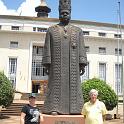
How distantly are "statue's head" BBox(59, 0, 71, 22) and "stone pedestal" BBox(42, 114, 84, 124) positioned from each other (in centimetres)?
251


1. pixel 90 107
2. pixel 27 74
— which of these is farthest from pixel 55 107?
pixel 27 74

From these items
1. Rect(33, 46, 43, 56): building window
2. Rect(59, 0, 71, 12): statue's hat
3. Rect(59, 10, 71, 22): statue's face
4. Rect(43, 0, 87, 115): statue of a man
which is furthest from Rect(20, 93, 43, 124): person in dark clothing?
Rect(33, 46, 43, 56): building window

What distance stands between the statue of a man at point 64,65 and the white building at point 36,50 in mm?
33032

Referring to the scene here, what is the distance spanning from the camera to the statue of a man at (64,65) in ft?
26.1

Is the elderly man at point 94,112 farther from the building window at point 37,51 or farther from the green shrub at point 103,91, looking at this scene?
Result: the building window at point 37,51

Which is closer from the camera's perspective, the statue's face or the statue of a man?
the statue of a man

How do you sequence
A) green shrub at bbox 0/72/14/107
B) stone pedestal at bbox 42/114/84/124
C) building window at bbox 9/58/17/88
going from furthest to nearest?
building window at bbox 9/58/17/88
green shrub at bbox 0/72/14/107
stone pedestal at bbox 42/114/84/124

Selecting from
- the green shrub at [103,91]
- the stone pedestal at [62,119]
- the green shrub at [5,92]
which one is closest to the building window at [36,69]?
the green shrub at [103,91]

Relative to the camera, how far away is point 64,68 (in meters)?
8.16

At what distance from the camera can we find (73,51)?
8.26 metres

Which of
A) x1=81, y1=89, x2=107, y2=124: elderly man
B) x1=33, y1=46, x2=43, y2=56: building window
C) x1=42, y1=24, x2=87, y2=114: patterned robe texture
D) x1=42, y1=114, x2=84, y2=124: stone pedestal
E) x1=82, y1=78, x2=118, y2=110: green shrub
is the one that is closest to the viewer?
x1=81, y1=89, x2=107, y2=124: elderly man

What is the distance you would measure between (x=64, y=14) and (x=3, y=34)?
34685mm

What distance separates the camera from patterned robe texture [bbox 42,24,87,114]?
313 inches

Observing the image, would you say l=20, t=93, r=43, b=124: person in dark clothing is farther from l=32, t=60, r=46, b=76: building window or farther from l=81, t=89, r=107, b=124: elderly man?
l=32, t=60, r=46, b=76: building window
